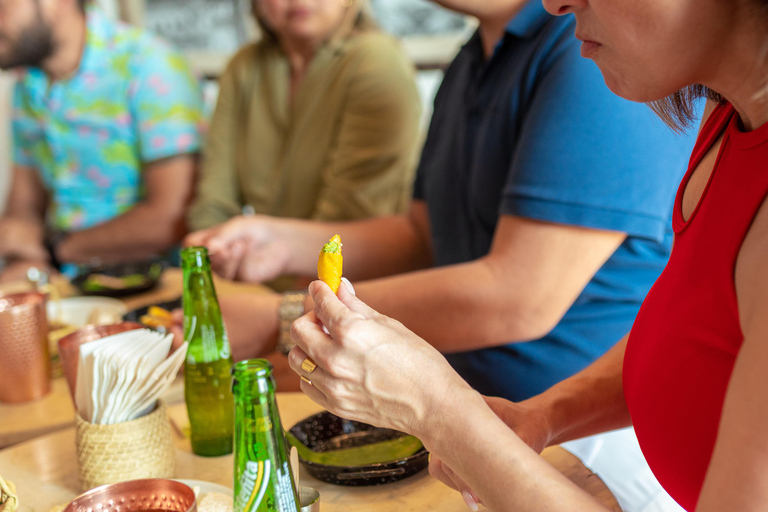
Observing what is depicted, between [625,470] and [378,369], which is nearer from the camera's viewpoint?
[378,369]

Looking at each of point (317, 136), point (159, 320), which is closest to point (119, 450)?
point (159, 320)

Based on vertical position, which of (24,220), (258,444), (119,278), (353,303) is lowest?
(24,220)

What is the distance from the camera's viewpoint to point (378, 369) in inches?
22.7

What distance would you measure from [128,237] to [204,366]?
165 cm

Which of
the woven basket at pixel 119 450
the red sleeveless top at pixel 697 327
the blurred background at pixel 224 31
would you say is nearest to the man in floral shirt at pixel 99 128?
the blurred background at pixel 224 31

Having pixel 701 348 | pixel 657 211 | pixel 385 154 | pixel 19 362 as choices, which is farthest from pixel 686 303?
pixel 385 154

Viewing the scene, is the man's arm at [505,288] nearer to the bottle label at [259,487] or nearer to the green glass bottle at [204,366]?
the green glass bottle at [204,366]

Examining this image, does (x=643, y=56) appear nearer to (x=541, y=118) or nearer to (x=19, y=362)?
(x=541, y=118)

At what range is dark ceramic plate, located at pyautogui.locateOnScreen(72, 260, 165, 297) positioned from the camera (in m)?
1.61

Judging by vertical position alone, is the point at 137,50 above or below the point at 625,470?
above

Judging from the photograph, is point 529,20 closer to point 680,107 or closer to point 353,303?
point 680,107

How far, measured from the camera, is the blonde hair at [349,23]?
84.1 inches

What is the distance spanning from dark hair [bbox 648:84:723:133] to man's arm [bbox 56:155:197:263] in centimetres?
191

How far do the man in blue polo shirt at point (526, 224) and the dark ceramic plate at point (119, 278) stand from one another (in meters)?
0.33
